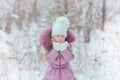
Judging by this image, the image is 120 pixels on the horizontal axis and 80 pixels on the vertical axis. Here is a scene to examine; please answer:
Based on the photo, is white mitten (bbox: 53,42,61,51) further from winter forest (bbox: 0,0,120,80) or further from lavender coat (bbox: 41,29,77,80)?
winter forest (bbox: 0,0,120,80)

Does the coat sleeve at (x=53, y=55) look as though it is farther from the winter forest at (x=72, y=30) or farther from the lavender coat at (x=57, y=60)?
the winter forest at (x=72, y=30)

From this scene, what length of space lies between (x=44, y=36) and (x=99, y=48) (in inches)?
38.2

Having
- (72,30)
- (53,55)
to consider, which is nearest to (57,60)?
(53,55)

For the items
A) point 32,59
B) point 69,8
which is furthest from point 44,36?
point 69,8

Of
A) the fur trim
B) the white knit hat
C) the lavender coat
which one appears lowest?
the lavender coat

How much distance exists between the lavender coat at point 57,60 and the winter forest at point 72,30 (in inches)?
22.8

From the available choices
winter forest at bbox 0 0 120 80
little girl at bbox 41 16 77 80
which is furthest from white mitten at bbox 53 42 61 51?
winter forest at bbox 0 0 120 80

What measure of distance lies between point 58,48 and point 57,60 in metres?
0.10

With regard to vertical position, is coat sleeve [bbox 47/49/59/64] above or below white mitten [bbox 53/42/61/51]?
below

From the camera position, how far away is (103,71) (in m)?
3.51

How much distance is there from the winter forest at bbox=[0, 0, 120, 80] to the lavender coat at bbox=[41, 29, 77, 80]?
580mm

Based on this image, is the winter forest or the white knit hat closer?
the white knit hat

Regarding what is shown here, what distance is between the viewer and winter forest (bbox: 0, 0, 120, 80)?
3543 mm

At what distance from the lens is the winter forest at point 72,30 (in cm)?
354
